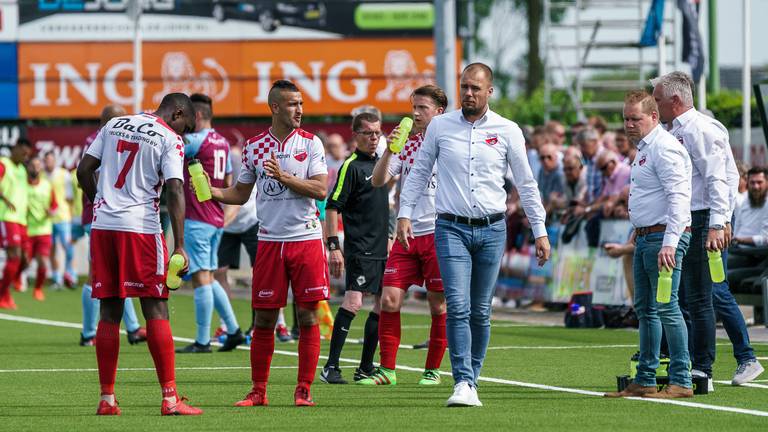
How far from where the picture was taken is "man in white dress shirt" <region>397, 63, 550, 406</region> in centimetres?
1015

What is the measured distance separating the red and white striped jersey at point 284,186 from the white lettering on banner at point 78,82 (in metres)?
25.3

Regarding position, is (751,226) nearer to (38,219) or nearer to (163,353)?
(163,353)

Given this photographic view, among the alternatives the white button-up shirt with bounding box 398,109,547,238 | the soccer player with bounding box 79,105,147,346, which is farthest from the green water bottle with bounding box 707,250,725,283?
the soccer player with bounding box 79,105,147,346

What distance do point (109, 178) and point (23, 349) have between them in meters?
5.83

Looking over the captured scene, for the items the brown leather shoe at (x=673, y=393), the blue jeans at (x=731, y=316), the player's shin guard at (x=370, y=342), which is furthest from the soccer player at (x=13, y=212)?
the brown leather shoe at (x=673, y=393)

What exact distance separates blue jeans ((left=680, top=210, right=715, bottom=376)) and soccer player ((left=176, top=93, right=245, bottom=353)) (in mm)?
5072

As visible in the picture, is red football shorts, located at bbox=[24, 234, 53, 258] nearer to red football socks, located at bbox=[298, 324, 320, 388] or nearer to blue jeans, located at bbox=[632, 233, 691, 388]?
red football socks, located at bbox=[298, 324, 320, 388]

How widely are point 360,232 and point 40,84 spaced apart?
23490mm

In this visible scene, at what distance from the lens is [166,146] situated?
399 inches

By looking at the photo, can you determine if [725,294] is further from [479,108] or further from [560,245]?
[560,245]

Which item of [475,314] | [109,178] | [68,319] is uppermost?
[109,178]

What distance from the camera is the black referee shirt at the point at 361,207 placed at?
12734 mm

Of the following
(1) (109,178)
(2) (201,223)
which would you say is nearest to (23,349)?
(2) (201,223)

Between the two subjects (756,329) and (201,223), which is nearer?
(201,223)
